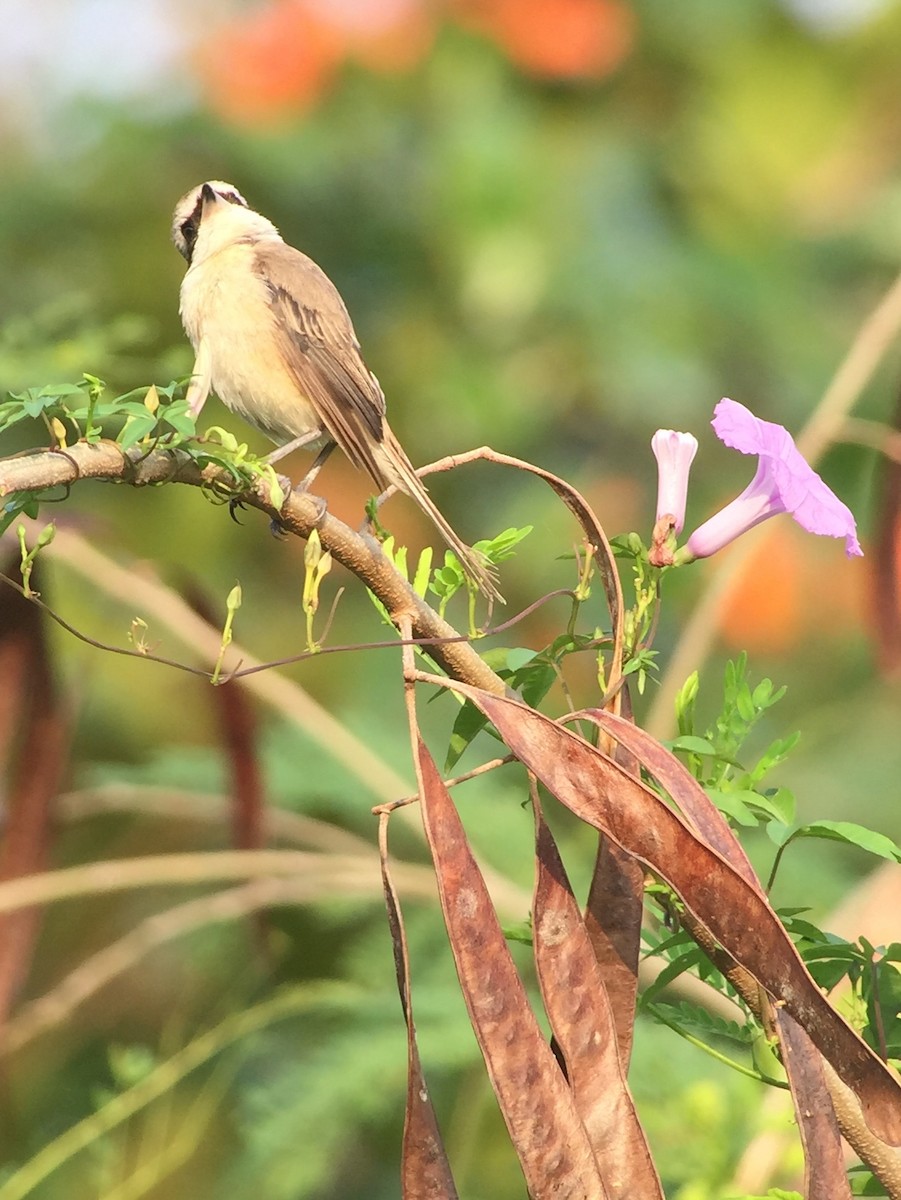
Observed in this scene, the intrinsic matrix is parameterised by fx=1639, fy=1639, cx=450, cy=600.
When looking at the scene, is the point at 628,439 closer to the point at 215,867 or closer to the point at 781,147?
the point at 781,147

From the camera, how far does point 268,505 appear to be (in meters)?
1.50

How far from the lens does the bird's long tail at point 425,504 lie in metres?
1.75

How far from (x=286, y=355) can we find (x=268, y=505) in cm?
173

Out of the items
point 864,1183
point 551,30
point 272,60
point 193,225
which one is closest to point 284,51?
point 272,60

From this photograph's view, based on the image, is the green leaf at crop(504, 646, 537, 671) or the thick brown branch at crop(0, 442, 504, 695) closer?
the thick brown branch at crop(0, 442, 504, 695)

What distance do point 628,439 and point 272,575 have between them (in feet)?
4.20

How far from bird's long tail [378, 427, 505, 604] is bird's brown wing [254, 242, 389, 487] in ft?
0.06

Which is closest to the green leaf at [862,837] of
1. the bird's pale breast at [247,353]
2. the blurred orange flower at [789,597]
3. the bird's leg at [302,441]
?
the bird's leg at [302,441]

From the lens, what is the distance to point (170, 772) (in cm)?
395

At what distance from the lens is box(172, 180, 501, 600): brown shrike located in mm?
3049

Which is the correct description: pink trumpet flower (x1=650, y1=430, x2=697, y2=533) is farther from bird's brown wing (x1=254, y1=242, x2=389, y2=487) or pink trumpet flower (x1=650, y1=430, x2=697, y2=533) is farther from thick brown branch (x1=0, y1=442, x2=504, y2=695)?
bird's brown wing (x1=254, y1=242, x2=389, y2=487)

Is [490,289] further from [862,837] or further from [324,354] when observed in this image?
[862,837]

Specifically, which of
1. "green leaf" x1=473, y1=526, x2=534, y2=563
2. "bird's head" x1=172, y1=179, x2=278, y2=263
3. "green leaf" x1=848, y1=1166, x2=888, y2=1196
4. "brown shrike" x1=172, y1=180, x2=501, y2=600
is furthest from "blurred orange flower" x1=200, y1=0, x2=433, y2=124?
"green leaf" x1=848, y1=1166, x2=888, y2=1196

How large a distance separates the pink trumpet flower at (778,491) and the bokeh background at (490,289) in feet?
8.34
